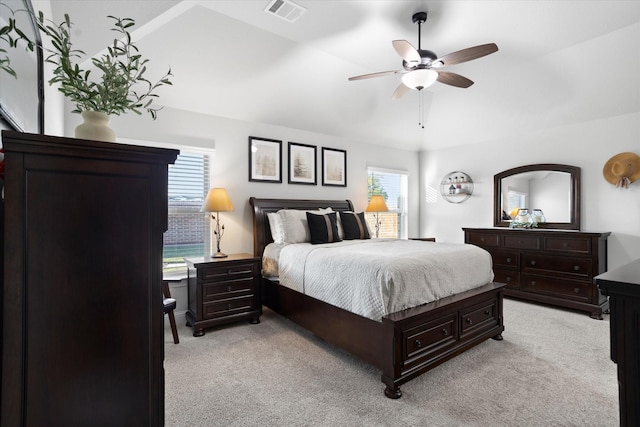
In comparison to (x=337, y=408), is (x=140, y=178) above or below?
above

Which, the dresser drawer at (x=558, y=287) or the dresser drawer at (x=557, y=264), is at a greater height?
the dresser drawer at (x=557, y=264)

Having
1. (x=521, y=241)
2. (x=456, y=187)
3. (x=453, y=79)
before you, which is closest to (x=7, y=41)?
(x=453, y=79)

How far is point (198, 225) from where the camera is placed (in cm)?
396

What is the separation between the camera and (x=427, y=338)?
2404mm

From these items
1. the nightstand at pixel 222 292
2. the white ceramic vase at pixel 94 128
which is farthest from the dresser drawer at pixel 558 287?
the white ceramic vase at pixel 94 128

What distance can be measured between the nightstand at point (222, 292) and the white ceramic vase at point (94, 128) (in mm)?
2186

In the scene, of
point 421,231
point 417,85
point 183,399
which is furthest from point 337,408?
point 421,231

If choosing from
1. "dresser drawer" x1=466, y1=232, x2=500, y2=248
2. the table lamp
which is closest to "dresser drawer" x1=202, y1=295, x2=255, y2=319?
the table lamp

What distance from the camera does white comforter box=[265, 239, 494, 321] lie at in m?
2.30

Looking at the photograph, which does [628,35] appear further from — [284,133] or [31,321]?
[31,321]

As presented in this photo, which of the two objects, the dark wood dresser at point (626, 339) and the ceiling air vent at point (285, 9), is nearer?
the dark wood dresser at point (626, 339)

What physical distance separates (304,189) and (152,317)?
3.76m

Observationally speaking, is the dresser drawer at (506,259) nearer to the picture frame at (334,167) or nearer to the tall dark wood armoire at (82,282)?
the picture frame at (334,167)

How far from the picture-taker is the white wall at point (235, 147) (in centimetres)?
362
